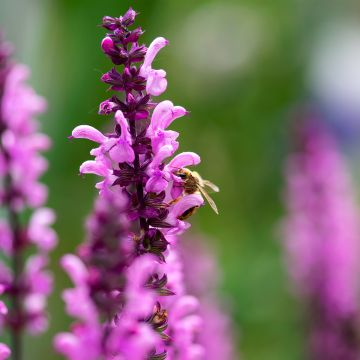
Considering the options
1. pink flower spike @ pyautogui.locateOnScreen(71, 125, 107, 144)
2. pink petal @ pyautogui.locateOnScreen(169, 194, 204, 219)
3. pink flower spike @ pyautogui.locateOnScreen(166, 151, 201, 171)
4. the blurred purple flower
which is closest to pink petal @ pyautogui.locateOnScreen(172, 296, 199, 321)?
pink petal @ pyautogui.locateOnScreen(169, 194, 204, 219)

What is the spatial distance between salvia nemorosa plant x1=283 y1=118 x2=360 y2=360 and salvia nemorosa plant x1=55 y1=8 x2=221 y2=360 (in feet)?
7.88

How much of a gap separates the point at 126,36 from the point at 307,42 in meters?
7.06

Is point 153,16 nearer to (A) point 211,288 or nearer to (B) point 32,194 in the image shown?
(A) point 211,288

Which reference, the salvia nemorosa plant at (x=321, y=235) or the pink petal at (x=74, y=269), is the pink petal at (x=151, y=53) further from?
the salvia nemorosa plant at (x=321, y=235)

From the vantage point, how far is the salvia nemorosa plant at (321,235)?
13.9ft

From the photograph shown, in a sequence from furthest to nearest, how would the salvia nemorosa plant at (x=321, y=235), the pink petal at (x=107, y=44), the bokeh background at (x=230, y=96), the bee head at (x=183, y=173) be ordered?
the bokeh background at (x=230, y=96)
the salvia nemorosa plant at (x=321, y=235)
the bee head at (x=183, y=173)
the pink petal at (x=107, y=44)

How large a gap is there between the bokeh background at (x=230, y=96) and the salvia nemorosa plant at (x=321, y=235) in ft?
0.83

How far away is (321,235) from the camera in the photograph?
4.39 m

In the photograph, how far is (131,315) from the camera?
53.0 inches

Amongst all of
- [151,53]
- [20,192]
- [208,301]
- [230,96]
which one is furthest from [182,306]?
[230,96]

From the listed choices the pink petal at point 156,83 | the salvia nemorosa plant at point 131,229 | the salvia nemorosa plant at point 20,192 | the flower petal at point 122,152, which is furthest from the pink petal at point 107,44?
the salvia nemorosa plant at point 20,192

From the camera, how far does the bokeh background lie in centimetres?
555

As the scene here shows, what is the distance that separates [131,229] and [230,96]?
6.28 metres

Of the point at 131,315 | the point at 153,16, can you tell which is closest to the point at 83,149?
the point at 153,16
